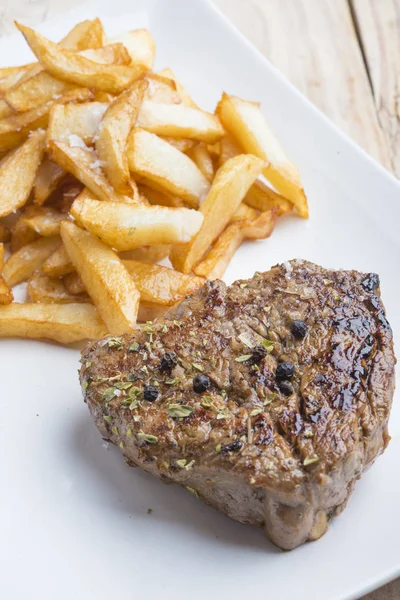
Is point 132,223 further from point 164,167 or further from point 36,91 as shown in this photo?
point 36,91

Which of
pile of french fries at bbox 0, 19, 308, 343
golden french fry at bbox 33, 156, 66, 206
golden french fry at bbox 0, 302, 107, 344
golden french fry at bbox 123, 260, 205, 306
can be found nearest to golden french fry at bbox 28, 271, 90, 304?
pile of french fries at bbox 0, 19, 308, 343

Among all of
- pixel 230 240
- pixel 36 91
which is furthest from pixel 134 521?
pixel 36 91

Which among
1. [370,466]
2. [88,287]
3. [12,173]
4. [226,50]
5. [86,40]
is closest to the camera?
[370,466]

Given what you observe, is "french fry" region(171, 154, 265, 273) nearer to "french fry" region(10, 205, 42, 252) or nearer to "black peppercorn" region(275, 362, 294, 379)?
"french fry" region(10, 205, 42, 252)

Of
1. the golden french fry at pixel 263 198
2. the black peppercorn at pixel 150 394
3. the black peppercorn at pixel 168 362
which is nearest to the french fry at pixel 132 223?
the golden french fry at pixel 263 198

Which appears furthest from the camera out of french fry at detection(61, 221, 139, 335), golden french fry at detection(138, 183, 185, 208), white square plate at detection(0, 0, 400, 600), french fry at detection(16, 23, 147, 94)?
golden french fry at detection(138, 183, 185, 208)

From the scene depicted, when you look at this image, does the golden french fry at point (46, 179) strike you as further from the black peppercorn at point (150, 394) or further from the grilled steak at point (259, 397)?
the black peppercorn at point (150, 394)

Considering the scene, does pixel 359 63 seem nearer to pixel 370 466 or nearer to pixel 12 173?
pixel 12 173

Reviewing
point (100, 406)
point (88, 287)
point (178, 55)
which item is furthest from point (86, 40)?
point (100, 406)
